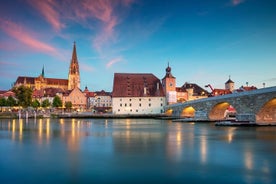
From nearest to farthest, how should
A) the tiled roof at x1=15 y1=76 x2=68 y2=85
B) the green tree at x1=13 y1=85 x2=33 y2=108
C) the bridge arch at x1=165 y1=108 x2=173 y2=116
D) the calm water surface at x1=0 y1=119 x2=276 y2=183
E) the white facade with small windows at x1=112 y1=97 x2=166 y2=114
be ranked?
1. the calm water surface at x1=0 y1=119 x2=276 y2=183
2. the bridge arch at x1=165 y1=108 x2=173 y2=116
3. the white facade with small windows at x1=112 y1=97 x2=166 y2=114
4. the green tree at x1=13 y1=85 x2=33 y2=108
5. the tiled roof at x1=15 y1=76 x2=68 y2=85

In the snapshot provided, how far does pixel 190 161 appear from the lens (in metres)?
11.1

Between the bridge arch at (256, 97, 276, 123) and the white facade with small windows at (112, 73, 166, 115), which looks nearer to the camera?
the bridge arch at (256, 97, 276, 123)

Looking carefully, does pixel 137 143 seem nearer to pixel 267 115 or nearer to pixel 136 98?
pixel 267 115

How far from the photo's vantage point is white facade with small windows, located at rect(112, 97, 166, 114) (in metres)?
64.8

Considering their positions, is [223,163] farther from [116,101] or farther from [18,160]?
[116,101]

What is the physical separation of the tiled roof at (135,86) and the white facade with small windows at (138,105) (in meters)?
1.04

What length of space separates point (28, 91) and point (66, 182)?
218 ft

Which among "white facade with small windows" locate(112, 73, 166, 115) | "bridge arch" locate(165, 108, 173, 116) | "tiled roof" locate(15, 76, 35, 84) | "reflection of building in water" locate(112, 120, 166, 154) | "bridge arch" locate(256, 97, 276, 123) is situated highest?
"tiled roof" locate(15, 76, 35, 84)

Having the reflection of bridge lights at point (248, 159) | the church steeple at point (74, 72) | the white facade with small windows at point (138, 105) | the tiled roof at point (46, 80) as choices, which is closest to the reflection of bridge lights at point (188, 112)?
the white facade with small windows at point (138, 105)

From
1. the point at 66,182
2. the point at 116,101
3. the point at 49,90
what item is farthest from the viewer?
the point at 49,90

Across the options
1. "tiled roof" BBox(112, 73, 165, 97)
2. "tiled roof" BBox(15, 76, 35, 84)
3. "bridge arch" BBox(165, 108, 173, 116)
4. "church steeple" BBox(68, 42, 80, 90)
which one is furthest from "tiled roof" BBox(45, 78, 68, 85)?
"bridge arch" BBox(165, 108, 173, 116)

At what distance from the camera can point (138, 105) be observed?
65188 mm

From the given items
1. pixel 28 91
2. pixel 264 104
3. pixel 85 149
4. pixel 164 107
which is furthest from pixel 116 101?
pixel 85 149

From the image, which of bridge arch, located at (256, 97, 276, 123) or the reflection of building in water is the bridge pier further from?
the reflection of building in water
